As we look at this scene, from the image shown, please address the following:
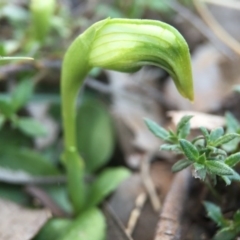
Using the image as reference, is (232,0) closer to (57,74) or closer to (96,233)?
(57,74)

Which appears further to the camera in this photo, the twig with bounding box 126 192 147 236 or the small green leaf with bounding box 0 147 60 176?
the small green leaf with bounding box 0 147 60 176

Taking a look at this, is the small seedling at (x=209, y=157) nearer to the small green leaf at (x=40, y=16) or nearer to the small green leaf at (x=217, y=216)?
the small green leaf at (x=217, y=216)

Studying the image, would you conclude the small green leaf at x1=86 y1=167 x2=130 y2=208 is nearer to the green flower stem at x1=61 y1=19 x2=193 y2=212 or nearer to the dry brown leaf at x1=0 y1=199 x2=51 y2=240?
the dry brown leaf at x1=0 y1=199 x2=51 y2=240

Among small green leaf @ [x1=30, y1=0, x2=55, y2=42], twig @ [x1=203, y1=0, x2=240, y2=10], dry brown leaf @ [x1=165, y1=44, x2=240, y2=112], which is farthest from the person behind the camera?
twig @ [x1=203, y1=0, x2=240, y2=10]

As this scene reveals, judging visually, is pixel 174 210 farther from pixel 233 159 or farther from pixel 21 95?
pixel 21 95

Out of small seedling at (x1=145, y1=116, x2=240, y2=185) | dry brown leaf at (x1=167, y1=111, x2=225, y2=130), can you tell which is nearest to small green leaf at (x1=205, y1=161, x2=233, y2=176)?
small seedling at (x1=145, y1=116, x2=240, y2=185)

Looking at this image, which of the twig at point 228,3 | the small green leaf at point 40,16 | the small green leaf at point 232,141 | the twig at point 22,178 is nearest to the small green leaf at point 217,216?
the small green leaf at point 232,141
